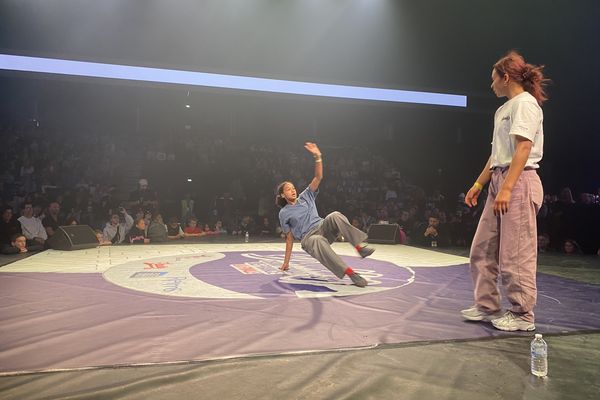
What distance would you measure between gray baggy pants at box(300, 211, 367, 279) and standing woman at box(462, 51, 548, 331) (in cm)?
105

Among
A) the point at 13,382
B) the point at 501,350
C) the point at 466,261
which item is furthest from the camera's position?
the point at 466,261

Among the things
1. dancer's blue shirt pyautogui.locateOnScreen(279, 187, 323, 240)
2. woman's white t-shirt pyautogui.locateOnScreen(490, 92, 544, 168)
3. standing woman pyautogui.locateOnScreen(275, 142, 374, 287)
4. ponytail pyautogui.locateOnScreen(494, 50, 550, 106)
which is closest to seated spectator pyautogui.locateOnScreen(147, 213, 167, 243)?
standing woman pyautogui.locateOnScreen(275, 142, 374, 287)

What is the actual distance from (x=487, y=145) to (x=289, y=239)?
9.44 metres

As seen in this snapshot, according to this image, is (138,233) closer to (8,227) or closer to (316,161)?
(8,227)

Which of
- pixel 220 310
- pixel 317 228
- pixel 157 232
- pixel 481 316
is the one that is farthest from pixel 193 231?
pixel 481 316

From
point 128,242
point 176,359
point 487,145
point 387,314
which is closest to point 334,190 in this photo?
point 487,145

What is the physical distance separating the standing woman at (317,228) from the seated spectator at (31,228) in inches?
162

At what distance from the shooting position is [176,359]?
61.3 inches

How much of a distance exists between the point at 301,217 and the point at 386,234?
12.4 feet

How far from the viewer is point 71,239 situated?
5230 millimetres

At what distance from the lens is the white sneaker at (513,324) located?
1.99 m

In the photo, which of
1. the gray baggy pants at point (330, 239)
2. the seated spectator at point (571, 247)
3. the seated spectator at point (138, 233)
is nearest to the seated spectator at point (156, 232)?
the seated spectator at point (138, 233)

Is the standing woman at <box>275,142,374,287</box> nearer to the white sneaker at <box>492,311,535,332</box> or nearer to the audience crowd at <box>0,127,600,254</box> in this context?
the white sneaker at <box>492,311,535,332</box>

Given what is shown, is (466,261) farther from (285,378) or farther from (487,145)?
(487,145)
